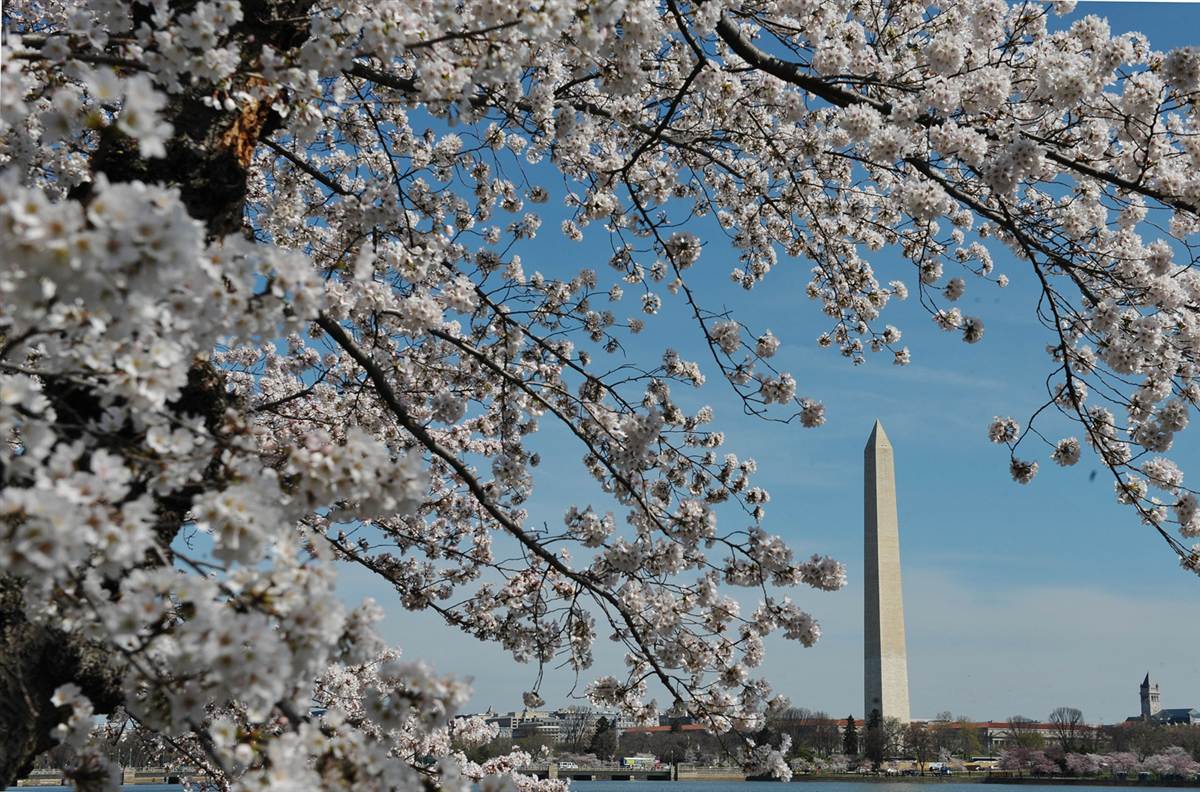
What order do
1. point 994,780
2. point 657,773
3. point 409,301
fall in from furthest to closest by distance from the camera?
point 657,773 < point 994,780 < point 409,301

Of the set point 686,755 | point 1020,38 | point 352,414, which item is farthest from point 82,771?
point 686,755

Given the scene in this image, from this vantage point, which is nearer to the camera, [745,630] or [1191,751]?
[745,630]

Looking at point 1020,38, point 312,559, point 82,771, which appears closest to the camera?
point 312,559

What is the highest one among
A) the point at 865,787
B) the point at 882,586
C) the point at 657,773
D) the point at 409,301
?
the point at 882,586

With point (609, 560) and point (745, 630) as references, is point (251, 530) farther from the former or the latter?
point (745, 630)

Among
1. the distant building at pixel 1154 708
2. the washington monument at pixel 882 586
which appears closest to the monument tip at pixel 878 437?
the washington monument at pixel 882 586

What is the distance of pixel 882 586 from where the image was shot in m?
34.8

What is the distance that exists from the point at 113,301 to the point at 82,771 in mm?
1619

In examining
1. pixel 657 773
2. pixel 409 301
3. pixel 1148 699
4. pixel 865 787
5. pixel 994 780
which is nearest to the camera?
pixel 409 301

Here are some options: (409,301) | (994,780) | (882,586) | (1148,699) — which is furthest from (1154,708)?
(409,301)

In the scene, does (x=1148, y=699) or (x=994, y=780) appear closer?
(x=994, y=780)

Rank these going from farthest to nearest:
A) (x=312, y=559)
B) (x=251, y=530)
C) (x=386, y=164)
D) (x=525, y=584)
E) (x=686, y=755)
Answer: (x=686, y=755) < (x=386, y=164) < (x=525, y=584) < (x=312, y=559) < (x=251, y=530)

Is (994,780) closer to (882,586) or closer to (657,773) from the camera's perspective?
(657,773)

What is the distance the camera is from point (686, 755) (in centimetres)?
6831
